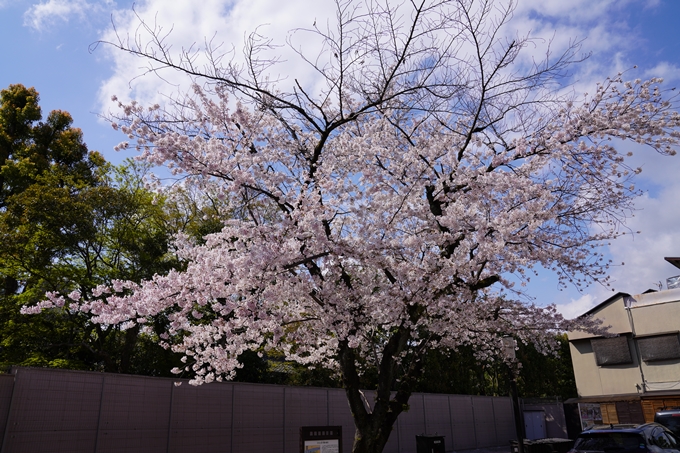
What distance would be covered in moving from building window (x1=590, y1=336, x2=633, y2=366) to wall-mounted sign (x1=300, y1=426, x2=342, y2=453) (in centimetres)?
1496

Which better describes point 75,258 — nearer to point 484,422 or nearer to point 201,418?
point 201,418

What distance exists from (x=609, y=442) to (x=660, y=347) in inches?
530

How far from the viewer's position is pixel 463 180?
809cm

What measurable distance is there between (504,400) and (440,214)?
18368 millimetres

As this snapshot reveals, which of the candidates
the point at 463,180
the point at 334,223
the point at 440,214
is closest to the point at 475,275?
the point at 440,214

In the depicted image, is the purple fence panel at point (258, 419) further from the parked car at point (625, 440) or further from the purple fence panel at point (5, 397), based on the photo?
the parked car at point (625, 440)

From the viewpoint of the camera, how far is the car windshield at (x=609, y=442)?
23.4 ft

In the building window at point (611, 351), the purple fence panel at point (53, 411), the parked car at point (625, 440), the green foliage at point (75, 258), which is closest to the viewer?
the parked car at point (625, 440)

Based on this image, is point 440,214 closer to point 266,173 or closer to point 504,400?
point 266,173

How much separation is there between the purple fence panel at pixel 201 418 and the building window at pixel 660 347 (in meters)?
15.6

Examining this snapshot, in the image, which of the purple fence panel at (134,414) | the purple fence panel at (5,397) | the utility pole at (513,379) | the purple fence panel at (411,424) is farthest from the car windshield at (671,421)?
the purple fence panel at (5,397)

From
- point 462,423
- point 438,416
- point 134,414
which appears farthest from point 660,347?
point 134,414

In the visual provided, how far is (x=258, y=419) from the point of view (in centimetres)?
1315

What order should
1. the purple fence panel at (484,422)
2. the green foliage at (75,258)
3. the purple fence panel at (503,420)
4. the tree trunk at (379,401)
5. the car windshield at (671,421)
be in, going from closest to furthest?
the tree trunk at (379,401), the car windshield at (671,421), the green foliage at (75,258), the purple fence panel at (484,422), the purple fence panel at (503,420)
